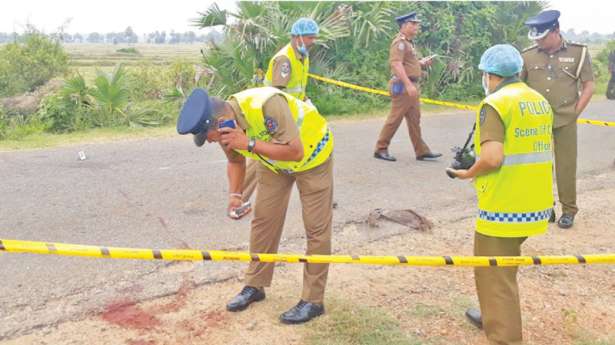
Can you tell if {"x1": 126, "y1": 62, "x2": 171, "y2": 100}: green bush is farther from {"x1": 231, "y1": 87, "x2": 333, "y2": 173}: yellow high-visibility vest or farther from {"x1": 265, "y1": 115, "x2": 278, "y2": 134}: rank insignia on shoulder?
{"x1": 265, "y1": 115, "x2": 278, "y2": 134}: rank insignia on shoulder

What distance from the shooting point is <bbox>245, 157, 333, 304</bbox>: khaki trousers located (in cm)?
349

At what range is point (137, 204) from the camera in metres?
5.79

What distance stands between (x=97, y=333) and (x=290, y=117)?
170 centimetres

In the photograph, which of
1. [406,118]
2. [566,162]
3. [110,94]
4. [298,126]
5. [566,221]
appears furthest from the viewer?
[110,94]

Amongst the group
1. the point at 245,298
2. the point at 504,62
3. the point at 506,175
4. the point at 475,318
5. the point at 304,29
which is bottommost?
the point at 475,318

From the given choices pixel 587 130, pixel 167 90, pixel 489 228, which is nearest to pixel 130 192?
pixel 489 228

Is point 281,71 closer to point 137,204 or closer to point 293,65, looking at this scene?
point 293,65

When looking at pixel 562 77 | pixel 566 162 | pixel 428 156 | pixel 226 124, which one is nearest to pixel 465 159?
pixel 226 124

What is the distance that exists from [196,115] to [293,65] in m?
2.63

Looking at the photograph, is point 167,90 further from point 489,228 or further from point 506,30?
point 489,228

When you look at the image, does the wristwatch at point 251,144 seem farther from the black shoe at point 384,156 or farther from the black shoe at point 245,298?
the black shoe at point 384,156

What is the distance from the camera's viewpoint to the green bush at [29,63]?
11555 millimetres

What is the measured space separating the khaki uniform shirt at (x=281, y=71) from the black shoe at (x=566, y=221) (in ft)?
9.20

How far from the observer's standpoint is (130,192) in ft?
20.3
